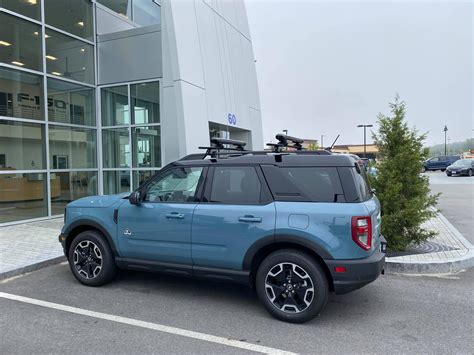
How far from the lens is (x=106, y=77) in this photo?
11625 millimetres

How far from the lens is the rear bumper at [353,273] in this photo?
3863 millimetres

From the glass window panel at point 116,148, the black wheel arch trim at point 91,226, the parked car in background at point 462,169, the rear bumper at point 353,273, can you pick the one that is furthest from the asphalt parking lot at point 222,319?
the parked car in background at point 462,169

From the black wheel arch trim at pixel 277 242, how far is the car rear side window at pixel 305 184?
0.42 metres

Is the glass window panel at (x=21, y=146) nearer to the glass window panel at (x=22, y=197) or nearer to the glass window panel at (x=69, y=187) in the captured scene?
the glass window panel at (x=22, y=197)

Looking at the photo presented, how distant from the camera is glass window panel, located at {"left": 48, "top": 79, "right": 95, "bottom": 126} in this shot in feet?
35.2

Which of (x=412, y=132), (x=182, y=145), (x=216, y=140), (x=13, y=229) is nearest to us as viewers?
(x=216, y=140)

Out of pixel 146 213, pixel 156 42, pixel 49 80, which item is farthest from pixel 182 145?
pixel 146 213

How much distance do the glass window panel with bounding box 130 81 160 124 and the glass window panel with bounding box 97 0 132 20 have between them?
3468 millimetres

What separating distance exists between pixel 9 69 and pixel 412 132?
9.42m

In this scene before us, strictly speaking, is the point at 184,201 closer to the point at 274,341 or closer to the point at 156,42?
the point at 274,341

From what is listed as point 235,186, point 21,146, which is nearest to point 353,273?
point 235,186

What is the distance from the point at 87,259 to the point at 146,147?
623 centimetres

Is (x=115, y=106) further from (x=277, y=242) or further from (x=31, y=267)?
(x=277, y=242)

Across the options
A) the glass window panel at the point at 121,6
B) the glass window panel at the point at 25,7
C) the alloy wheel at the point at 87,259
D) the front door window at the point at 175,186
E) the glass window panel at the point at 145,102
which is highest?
the glass window panel at the point at 121,6
